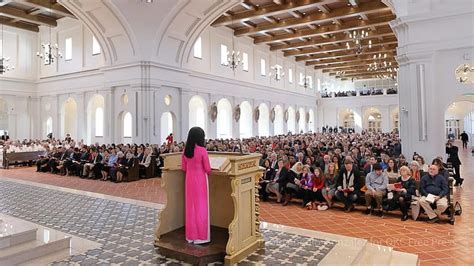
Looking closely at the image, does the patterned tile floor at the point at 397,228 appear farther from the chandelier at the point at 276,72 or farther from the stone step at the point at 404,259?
the chandelier at the point at 276,72

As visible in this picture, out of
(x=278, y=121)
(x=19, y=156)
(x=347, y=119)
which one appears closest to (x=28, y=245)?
(x=19, y=156)

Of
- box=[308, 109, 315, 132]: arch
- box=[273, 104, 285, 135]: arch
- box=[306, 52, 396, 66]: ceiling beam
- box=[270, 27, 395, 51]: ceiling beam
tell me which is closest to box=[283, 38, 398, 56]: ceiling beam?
box=[270, 27, 395, 51]: ceiling beam

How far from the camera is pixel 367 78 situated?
41.8 m

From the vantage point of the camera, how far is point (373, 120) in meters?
36.9

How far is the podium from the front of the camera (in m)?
3.92

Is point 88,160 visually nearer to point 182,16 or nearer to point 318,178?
point 182,16

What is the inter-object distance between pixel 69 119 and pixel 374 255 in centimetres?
2180

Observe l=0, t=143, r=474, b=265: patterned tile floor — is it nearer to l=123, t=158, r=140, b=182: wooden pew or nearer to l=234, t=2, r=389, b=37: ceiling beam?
l=123, t=158, r=140, b=182: wooden pew

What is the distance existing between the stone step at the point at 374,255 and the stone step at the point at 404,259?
58 mm

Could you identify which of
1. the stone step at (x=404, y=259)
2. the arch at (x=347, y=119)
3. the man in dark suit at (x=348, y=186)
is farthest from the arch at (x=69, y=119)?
the arch at (x=347, y=119)

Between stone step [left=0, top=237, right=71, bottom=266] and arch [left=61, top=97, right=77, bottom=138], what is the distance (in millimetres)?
17362

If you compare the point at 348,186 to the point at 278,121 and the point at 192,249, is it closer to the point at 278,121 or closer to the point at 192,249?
the point at 192,249

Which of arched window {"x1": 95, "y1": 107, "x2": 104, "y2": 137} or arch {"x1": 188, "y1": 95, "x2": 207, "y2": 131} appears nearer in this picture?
arched window {"x1": 95, "y1": 107, "x2": 104, "y2": 137}

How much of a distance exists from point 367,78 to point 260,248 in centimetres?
4160
